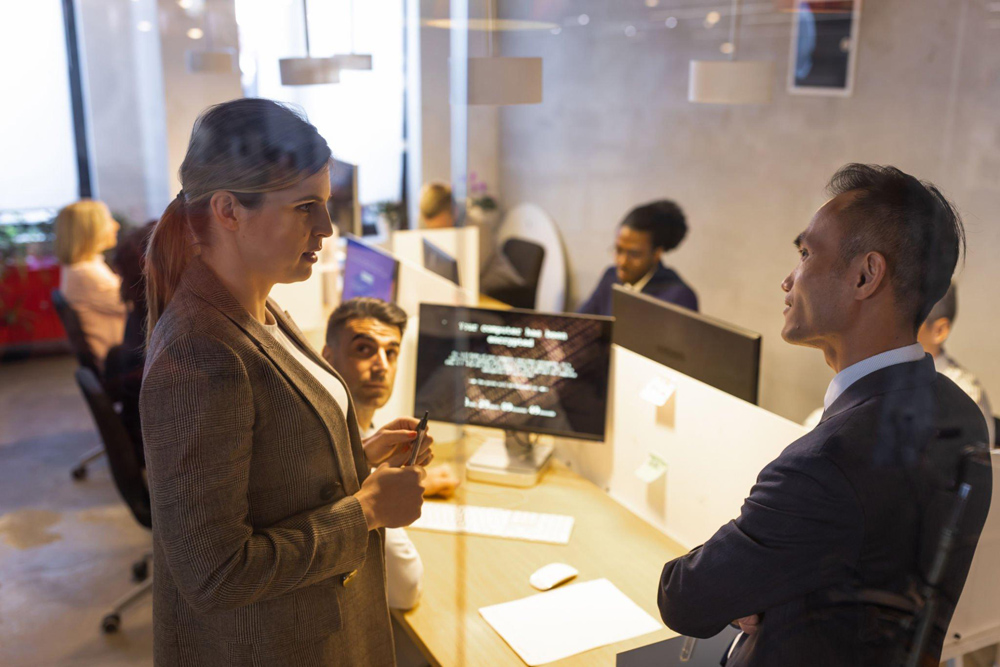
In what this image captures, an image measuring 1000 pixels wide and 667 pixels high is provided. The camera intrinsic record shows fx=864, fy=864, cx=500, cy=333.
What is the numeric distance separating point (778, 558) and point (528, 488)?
4.13 ft

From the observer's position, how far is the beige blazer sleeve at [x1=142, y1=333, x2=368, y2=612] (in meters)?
1.06

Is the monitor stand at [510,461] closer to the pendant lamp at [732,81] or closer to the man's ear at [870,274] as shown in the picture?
the man's ear at [870,274]

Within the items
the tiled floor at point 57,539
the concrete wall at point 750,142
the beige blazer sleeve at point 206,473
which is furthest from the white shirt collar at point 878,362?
the concrete wall at point 750,142

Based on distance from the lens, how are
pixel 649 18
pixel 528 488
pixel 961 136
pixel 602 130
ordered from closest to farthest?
pixel 528 488, pixel 961 136, pixel 649 18, pixel 602 130

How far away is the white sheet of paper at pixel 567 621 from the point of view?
1.61 meters

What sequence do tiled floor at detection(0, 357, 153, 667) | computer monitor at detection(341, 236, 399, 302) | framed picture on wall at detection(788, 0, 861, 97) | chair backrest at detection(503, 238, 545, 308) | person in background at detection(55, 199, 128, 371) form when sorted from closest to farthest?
tiled floor at detection(0, 357, 153, 667) → computer monitor at detection(341, 236, 399, 302) → person in background at detection(55, 199, 128, 371) → framed picture on wall at detection(788, 0, 861, 97) → chair backrest at detection(503, 238, 545, 308)

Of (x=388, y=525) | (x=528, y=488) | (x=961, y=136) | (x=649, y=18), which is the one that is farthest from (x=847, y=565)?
(x=649, y=18)

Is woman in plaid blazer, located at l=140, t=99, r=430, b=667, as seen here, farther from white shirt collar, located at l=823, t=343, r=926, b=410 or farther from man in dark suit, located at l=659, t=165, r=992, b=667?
white shirt collar, located at l=823, t=343, r=926, b=410

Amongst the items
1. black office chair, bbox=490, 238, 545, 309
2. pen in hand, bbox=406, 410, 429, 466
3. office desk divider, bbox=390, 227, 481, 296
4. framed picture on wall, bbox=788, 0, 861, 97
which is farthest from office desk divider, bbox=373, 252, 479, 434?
framed picture on wall, bbox=788, 0, 861, 97

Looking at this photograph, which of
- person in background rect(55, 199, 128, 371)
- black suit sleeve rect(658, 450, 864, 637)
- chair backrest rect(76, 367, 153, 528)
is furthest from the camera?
person in background rect(55, 199, 128, 371)

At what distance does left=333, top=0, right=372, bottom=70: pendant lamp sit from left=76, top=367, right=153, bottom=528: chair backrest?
1184 mm

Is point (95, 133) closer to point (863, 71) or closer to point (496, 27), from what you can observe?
point (496, 27)

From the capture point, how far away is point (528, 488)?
229 centimetres

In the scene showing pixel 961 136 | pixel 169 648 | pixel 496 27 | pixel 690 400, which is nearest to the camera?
pixel 169 648
